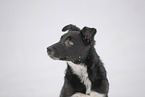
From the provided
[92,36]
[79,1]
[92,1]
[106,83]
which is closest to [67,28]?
[92,36]

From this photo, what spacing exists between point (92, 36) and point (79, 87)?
124cm

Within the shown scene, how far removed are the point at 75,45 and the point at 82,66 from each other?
53cm

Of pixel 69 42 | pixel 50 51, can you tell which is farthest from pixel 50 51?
pixel 69 42

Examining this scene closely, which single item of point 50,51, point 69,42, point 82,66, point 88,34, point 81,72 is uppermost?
point 88,34

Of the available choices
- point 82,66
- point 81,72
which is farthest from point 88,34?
point 81,72

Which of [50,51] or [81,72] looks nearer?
[50,51]

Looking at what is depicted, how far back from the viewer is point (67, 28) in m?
5.04

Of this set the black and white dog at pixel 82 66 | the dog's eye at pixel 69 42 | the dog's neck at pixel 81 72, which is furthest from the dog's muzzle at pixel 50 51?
the dog's neck at pixel 81 72

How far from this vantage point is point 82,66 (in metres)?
4.37

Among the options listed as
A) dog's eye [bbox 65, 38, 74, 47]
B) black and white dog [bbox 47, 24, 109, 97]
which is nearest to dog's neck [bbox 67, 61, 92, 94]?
black and white dog [bbox 47, 24, 109, 97]

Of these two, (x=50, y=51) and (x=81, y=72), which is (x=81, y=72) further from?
(x=50, y=51)

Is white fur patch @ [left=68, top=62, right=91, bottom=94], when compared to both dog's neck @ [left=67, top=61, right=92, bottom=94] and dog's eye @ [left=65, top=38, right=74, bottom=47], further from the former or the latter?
dog's eye @ [left=65, top=38, right=74, bottom=47]

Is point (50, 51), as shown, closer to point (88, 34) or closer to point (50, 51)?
point (50, 51)

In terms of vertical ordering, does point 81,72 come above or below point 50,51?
below
